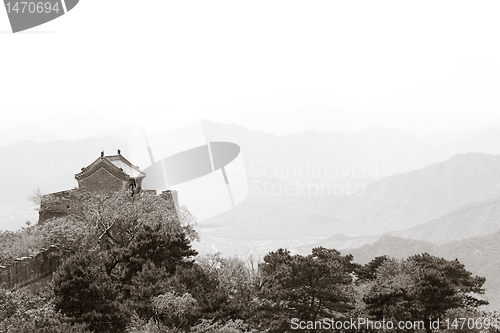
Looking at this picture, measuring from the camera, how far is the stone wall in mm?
26516

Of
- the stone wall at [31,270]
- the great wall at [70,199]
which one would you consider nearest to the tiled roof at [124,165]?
the great wall at [70,199]

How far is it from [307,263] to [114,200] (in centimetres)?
1613

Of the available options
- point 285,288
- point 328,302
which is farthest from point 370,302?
point 285,288

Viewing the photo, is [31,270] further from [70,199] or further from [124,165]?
[124,165]

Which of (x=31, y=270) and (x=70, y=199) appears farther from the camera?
(x=70, y=199)

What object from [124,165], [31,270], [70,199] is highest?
[124,165]

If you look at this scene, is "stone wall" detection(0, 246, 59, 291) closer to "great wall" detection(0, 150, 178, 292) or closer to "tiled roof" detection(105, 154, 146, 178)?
"great wall" detection(0, 150, 178, 292)

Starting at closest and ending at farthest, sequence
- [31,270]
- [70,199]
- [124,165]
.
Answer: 1. [31,270]
2. [70,199]
3. [124,165]

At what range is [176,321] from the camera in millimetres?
23969

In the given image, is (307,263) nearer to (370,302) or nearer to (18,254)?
(370,302)

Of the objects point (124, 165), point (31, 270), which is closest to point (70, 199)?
point (124, 165)

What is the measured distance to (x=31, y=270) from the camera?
28.8 meters

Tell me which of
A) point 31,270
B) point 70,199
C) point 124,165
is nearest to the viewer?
point 31,270

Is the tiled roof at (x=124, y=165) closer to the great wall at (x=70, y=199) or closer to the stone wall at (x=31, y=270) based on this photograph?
the great wall at (x=70, y=199)
